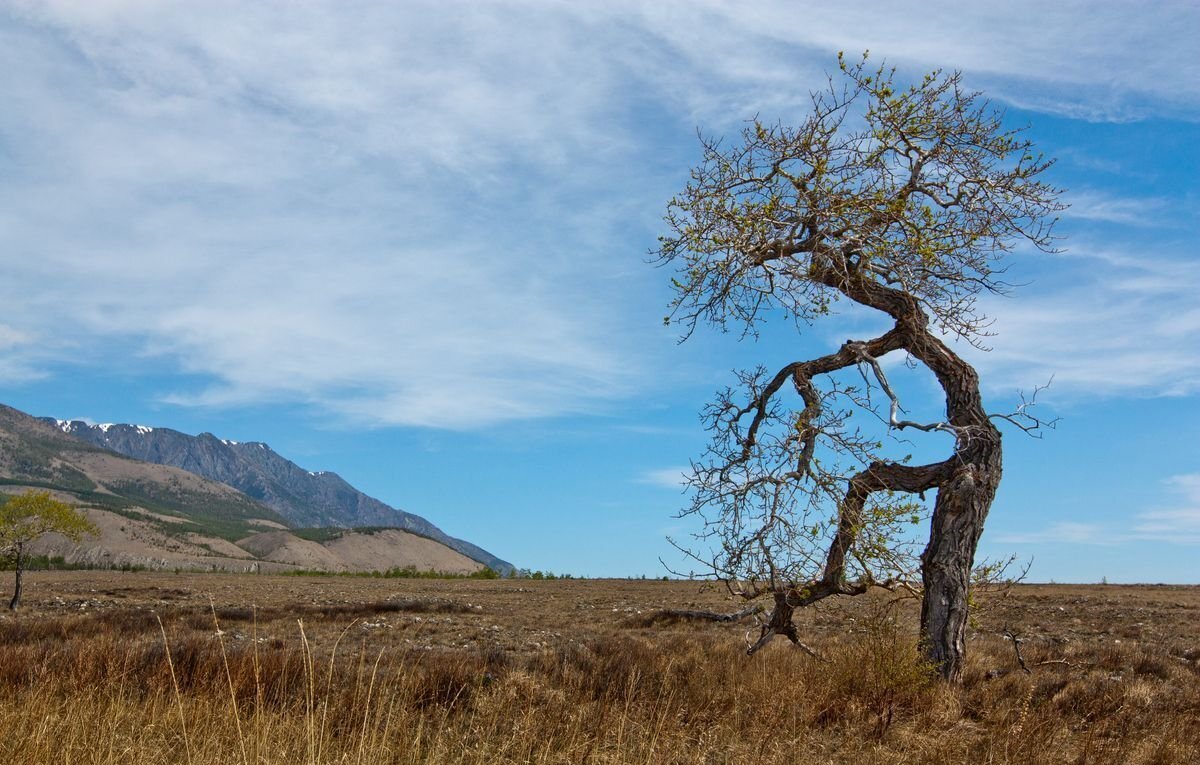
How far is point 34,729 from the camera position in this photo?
7.88 m

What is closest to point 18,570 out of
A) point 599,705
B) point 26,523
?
point 26,523

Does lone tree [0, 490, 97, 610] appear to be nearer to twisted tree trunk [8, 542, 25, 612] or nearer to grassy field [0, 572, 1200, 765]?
twisted tree trunk [8, 542, 25, 612]

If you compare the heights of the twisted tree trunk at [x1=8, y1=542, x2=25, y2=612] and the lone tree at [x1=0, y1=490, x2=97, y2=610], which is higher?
the lone tree at [x1=0, y1=490, x2=97, y2=610]

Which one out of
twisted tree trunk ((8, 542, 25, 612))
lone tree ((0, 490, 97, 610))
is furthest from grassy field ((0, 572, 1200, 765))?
lone tree ((0, 490, 97, 610))

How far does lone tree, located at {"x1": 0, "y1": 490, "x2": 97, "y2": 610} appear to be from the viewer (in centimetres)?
3344

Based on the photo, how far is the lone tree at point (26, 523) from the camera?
3344cm

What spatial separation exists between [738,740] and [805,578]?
12.3 feet

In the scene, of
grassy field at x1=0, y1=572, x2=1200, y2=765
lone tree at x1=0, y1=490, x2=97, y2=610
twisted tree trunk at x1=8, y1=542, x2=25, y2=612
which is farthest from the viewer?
lone tree at x1=0, y1=490, x2=97, y2=610

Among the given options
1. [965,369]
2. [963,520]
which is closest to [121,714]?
[963,520]

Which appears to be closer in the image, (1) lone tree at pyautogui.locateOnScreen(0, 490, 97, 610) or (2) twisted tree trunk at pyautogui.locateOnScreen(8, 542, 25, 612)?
(2) twisted tree trunk at pyautogui.locateOnScreen(8, 542, 25, 612)

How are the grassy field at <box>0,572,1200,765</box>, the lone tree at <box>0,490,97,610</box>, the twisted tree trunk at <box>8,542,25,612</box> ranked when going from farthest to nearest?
the lone tree at <box>0,490,97,610</box>
the twisted tree trunk at <box>8,542,25,612</box>
the grassy field at <box>0,572,1200,765</box>

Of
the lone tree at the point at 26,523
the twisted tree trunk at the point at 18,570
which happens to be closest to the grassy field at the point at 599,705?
the twisted tree trunk at the point at 18,570

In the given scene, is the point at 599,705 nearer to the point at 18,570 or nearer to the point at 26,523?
the point at 18,570

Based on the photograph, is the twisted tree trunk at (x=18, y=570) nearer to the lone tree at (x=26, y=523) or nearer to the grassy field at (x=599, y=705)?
the lone tree at (x=26, y=523)
